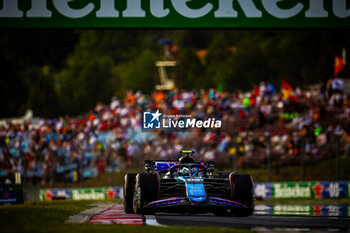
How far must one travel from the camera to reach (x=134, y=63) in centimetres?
6769

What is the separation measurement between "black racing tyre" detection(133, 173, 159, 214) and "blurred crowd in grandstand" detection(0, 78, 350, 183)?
10.8 metres

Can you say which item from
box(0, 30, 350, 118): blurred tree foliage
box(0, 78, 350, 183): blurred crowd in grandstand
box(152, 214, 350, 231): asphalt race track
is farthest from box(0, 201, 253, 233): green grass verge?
box(0, 30, 350, 118): blurred tree foliage

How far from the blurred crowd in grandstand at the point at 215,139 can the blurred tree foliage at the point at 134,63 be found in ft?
65.2

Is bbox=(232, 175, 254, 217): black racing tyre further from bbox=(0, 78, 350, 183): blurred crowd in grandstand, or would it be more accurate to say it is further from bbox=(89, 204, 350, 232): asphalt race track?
bbox=(0, 78, 350, 183): blurred crowd in grandstand

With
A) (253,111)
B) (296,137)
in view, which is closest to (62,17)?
(296,137)

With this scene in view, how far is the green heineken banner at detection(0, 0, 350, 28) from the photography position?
18.1 metres

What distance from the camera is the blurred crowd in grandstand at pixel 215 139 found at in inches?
1017

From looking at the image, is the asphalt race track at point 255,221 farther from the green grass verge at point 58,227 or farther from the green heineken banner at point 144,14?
the green heineken banner at point 144,14

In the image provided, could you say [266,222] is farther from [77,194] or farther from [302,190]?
[77,194]

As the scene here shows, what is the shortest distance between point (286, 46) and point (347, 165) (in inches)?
1307

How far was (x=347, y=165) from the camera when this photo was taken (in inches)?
989

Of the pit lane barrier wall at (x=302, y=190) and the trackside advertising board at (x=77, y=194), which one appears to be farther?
the trackside advertising board at (x=77, y=194)
